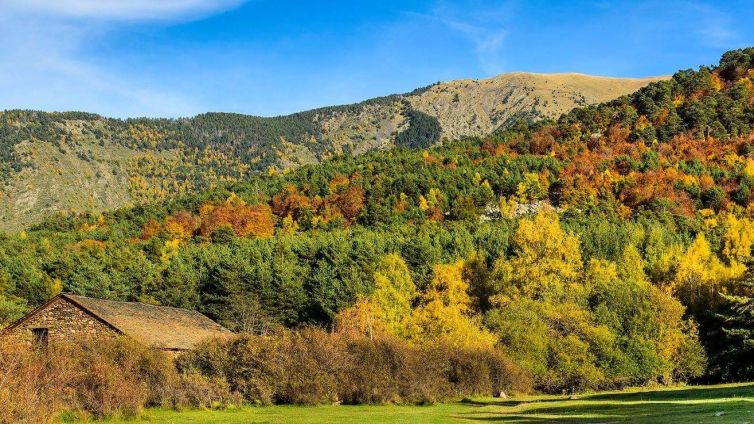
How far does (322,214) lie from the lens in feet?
454

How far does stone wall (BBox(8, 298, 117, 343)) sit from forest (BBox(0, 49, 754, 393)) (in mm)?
16361

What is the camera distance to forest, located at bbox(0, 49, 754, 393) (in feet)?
191

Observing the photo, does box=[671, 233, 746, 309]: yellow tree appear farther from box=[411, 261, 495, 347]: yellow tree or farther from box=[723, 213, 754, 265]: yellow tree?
box=[411, 261, 495, 347]: yellow tree

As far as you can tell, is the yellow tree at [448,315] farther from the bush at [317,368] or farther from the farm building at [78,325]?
the farm building at [78,325]

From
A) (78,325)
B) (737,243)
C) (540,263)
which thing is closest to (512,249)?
(540,263)

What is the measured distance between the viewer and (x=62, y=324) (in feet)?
148

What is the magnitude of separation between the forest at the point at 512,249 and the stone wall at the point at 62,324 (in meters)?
16.4

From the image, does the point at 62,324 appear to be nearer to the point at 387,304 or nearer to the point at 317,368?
the point at 317,368

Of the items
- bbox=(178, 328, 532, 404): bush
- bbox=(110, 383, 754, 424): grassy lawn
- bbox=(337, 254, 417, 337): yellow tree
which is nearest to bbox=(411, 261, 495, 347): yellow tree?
bbox=(337, 254, 417, 337): yellow tree

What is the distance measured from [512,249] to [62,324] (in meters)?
55.8

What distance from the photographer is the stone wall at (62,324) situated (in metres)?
44.7

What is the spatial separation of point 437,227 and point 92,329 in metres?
77.6

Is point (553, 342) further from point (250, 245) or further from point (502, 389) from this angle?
point (250, 245)

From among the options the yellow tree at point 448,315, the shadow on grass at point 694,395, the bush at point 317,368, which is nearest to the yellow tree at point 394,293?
the yellow tree at point 448,315
